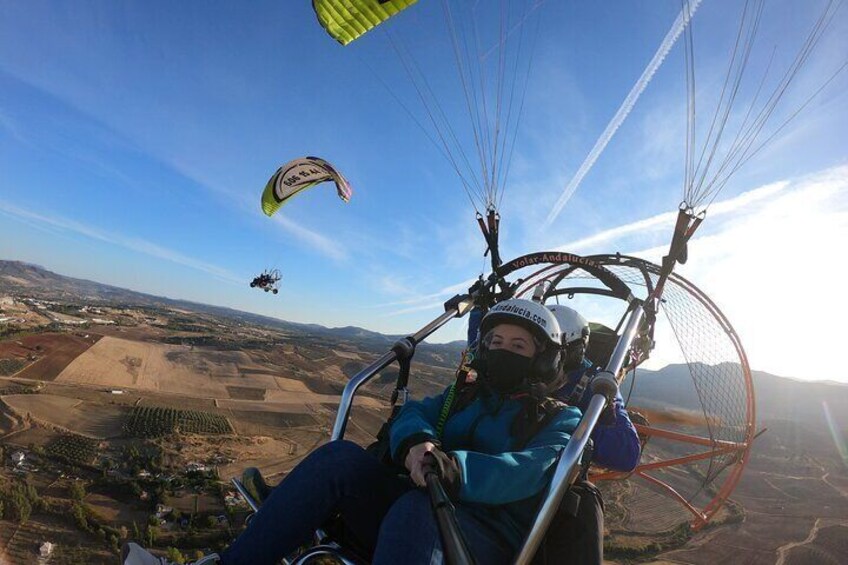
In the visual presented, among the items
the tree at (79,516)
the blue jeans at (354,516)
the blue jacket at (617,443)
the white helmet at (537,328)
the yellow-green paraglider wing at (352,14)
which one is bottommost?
the tree at (79,516)

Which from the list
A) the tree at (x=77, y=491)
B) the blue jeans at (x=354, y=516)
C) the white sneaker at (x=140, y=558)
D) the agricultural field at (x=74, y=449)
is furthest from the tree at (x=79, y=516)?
the blue jeans at (x=354, y=516)

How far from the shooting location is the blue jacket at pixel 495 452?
1.55 m

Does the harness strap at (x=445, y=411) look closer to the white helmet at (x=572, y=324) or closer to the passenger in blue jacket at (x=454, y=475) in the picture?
the passenger in blue jacket at (x=454, y=475)

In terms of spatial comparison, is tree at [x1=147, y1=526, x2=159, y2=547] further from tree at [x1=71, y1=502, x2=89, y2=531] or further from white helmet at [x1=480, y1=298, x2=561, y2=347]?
white helmet at [x1=480, y1=298, x2=561, y2=347]

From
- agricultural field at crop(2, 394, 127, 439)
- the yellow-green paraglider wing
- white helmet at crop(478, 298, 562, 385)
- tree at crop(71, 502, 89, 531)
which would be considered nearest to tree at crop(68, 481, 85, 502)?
tree at crop(71, 502, 89, 531)

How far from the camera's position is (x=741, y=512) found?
37.2m

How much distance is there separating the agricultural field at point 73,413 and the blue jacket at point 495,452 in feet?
115

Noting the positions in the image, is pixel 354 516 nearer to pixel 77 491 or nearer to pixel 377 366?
pixel 377 366

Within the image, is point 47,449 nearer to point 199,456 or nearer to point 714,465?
point 199,456

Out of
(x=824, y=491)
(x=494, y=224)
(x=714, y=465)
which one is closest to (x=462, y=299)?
(x=494, y=224)

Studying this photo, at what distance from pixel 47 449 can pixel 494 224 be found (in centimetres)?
3109

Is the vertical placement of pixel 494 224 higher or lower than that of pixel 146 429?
higher

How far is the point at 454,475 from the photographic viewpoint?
149cm

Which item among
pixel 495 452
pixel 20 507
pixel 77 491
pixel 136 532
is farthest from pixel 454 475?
pixel 77 491
